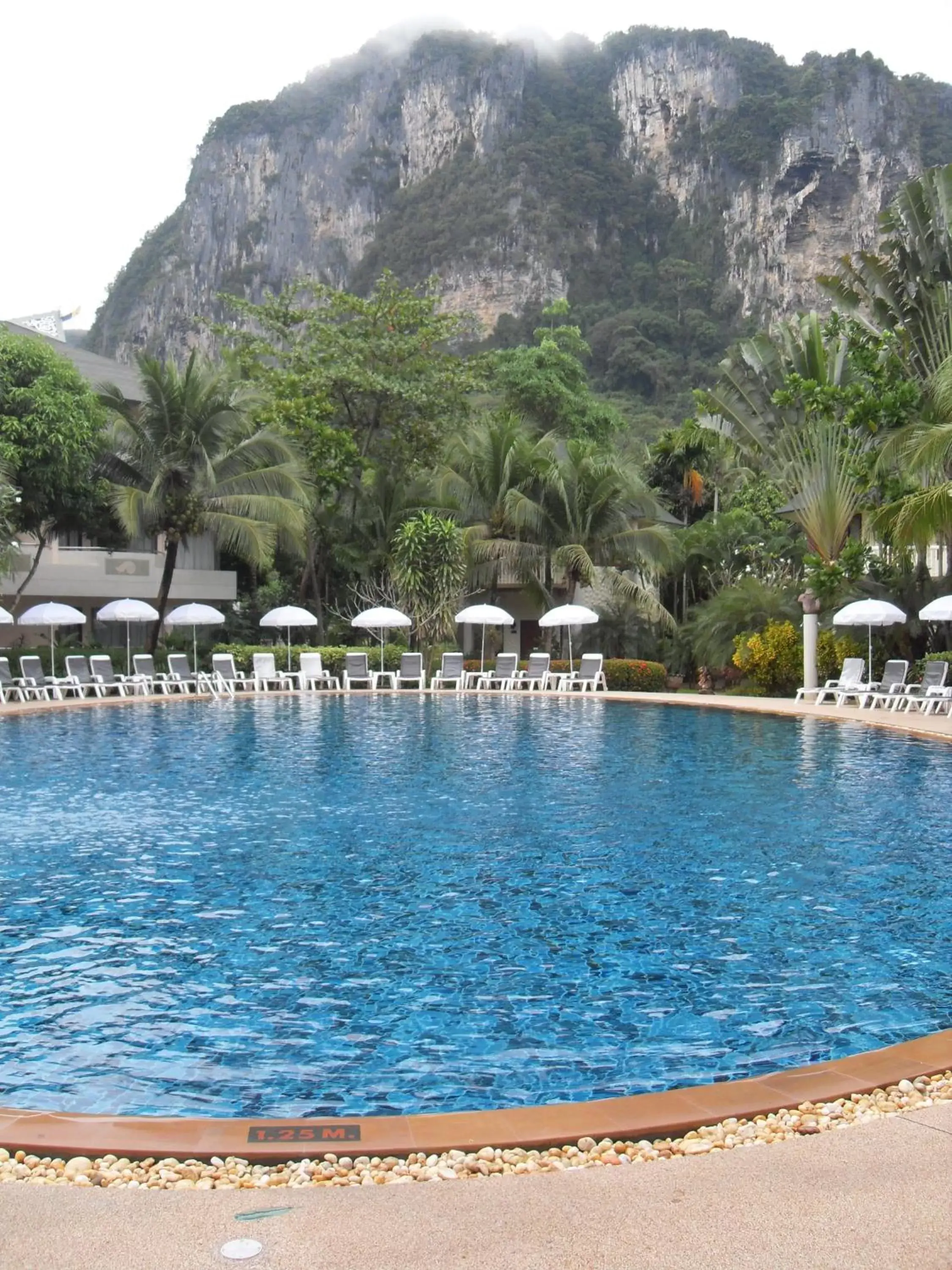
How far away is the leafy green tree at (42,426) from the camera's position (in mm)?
23609

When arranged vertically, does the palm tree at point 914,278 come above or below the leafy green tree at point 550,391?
below

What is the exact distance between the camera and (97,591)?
95.4 feet

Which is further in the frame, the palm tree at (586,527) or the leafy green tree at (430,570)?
the palm tree at (586,527)

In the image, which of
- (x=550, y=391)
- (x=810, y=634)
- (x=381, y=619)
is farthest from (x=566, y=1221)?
(x=550, y=391)

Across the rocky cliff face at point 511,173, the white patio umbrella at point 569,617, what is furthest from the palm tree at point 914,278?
the rocky cliff face at point 511,173

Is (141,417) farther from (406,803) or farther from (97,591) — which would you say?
(406,803)

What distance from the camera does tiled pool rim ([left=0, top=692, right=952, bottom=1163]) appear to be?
3680 millimetres

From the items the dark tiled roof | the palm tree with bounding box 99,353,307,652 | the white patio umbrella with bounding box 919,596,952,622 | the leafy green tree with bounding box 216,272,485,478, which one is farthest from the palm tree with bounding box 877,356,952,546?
the dark tiled roof

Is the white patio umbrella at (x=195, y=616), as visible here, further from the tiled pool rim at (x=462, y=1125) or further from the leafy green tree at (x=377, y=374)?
the tiled pool rim at (x=462, y=1125)

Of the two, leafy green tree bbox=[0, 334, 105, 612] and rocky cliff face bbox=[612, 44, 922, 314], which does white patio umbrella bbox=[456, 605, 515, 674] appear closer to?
leafy green tree bbox=[0, 334, 105, 612]

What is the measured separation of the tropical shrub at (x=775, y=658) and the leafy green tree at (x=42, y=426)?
1405 cm

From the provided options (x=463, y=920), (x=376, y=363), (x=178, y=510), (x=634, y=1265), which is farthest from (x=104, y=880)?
(x=376, y=363)

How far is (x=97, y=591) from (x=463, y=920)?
24047 mm

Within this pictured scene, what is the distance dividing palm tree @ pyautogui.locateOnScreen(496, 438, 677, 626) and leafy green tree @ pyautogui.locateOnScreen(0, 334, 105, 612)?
955 centimetres
